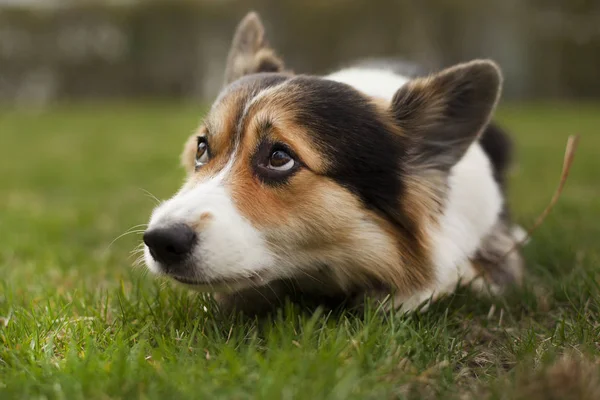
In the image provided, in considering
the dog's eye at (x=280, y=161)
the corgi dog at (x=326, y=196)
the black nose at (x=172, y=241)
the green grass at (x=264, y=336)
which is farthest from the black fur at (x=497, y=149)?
the black nose at (x=172, y=241)

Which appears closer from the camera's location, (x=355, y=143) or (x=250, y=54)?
(x=355, y=143)

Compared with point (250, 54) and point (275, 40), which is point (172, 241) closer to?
point (250, 54)

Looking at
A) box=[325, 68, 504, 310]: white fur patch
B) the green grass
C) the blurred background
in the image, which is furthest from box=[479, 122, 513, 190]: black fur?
the blurred background

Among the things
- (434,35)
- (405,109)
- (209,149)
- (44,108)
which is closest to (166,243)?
(209,149)

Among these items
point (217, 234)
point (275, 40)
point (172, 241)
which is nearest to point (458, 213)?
point (217, 234)

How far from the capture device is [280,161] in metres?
3.02

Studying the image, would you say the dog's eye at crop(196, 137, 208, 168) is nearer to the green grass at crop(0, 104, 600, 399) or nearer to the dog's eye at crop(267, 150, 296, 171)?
the dog's eye at crop(267, 150, 296, 171)

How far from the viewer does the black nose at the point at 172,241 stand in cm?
262

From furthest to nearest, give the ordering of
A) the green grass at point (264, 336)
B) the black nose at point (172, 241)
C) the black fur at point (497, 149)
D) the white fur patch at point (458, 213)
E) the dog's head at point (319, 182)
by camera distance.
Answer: the black fur at point (497, 149) → the white fur patch at point (458, 213) → the dog's head at point (319, 182) → the black nose at point (172, 241) → the green grass at point (264, 336)

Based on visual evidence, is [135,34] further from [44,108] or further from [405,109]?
[405,109]

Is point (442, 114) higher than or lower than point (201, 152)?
higher

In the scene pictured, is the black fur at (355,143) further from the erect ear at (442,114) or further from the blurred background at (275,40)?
the blurred background at (275,40)

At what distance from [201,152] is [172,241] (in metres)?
0.85

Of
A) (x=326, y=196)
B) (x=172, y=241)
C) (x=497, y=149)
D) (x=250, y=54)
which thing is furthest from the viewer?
(x=497, y=149)
